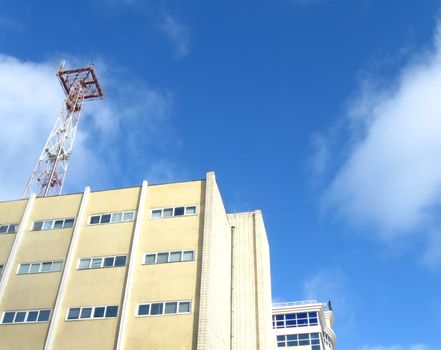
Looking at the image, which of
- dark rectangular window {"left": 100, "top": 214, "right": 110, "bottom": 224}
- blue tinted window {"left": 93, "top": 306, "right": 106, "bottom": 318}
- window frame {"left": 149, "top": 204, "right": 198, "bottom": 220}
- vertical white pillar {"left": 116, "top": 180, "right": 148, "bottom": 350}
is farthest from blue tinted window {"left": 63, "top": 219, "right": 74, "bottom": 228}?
blue tinted window {"left": 93, "top": 306, "right": 106, "bottom": 318}

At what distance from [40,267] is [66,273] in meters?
2.68

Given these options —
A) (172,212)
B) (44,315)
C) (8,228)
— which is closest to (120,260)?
(172,212)

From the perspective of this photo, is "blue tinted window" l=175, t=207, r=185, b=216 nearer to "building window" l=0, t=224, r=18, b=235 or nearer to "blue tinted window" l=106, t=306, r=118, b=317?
"blue tinted window" l=106, t=306, r=118, b=317

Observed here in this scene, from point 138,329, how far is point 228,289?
1044 centimetres

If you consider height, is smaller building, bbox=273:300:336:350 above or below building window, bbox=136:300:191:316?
above

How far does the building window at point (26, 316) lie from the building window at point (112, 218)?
7.26 meters

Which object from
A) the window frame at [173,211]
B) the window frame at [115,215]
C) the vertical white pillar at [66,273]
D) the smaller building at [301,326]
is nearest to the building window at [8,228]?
the vertical white pillar at [66,273]

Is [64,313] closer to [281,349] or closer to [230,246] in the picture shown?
[230,246]

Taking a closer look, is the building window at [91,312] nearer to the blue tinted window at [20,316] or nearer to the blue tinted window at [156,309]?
the blue tinted window at [156,309]

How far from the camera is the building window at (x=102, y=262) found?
1191 inches

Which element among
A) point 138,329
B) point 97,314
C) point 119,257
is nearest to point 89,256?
point 119,257

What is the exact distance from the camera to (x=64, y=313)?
28.7 meters

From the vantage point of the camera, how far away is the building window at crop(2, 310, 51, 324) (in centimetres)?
2891

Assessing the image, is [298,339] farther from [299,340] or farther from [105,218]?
[105,218]
